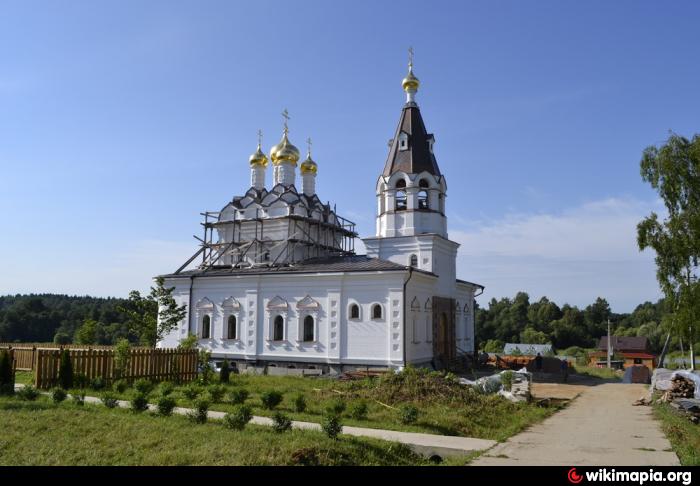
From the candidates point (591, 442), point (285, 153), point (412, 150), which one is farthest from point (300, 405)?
point (285, 153)

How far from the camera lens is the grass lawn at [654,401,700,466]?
8.94 metres

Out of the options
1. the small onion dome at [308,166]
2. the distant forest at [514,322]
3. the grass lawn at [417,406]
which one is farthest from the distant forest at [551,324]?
the grass lawn at [417,406]

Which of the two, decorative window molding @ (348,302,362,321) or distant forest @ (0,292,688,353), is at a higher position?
decorative window molding @ (348,302,362,321)

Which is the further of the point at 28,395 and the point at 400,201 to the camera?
the point at 400,201

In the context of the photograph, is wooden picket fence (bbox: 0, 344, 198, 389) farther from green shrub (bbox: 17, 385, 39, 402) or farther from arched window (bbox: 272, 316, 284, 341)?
arched window (bbox: 272, 316, 284, 341)

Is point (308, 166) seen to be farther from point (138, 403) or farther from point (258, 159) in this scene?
point (138, 403)

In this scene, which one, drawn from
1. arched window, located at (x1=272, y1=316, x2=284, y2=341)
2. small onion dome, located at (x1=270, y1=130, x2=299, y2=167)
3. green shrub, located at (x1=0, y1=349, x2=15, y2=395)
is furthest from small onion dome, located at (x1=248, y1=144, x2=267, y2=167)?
green shrub, located at (x1=0, y1=349, x2=15, y2=395)

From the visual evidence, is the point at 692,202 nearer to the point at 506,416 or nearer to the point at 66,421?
the point at 506,416

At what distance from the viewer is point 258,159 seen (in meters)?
33.8

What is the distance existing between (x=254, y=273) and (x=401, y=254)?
7015mm

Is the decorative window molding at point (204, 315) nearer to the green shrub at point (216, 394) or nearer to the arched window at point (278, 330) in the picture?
the arched window at point (278, 330)

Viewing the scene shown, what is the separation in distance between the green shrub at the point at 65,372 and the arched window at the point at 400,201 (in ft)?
51.8

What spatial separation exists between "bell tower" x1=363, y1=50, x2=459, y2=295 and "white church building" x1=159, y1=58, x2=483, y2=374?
0.16 ft
